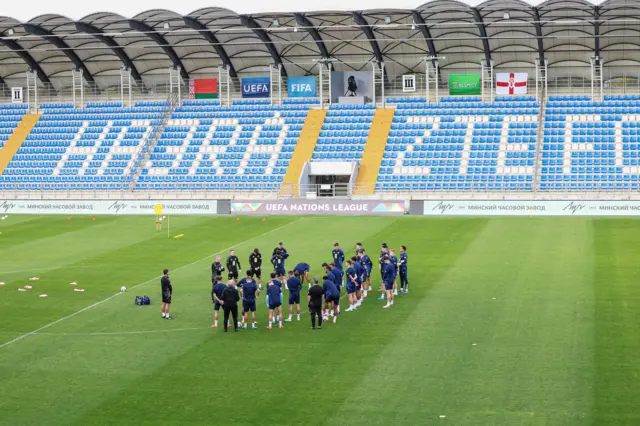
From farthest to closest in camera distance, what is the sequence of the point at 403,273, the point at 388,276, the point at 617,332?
the point at 403,273
the point at 388,276
the point at 617,332

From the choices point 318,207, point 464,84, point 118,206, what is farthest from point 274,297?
point 464,84

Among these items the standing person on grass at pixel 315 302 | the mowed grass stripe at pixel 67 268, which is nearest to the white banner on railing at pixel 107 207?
the mowed grass stripe at pixel 67 268

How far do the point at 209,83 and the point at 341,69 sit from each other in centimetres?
979

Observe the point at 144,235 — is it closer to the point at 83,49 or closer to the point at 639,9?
the point at 83,49

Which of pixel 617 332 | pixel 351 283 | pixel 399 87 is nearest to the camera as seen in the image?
pixel 617 332

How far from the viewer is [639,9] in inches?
2158

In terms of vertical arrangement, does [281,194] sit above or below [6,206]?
above

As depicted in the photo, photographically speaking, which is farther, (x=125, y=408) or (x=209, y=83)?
(x=209, y=83)

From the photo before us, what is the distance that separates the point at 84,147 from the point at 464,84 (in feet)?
89.1

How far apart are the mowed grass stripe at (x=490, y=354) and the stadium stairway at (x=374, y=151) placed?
24.3 meters

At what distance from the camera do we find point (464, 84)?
62812mm

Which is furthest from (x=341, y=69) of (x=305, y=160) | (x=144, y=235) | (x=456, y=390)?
(x=456, y=390)

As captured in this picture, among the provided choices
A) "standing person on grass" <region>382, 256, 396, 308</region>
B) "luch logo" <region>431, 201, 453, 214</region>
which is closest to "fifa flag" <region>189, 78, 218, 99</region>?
"luch logo" <region>431, 201, 453, 214</region>

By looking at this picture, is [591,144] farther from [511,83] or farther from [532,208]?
[532,208]
